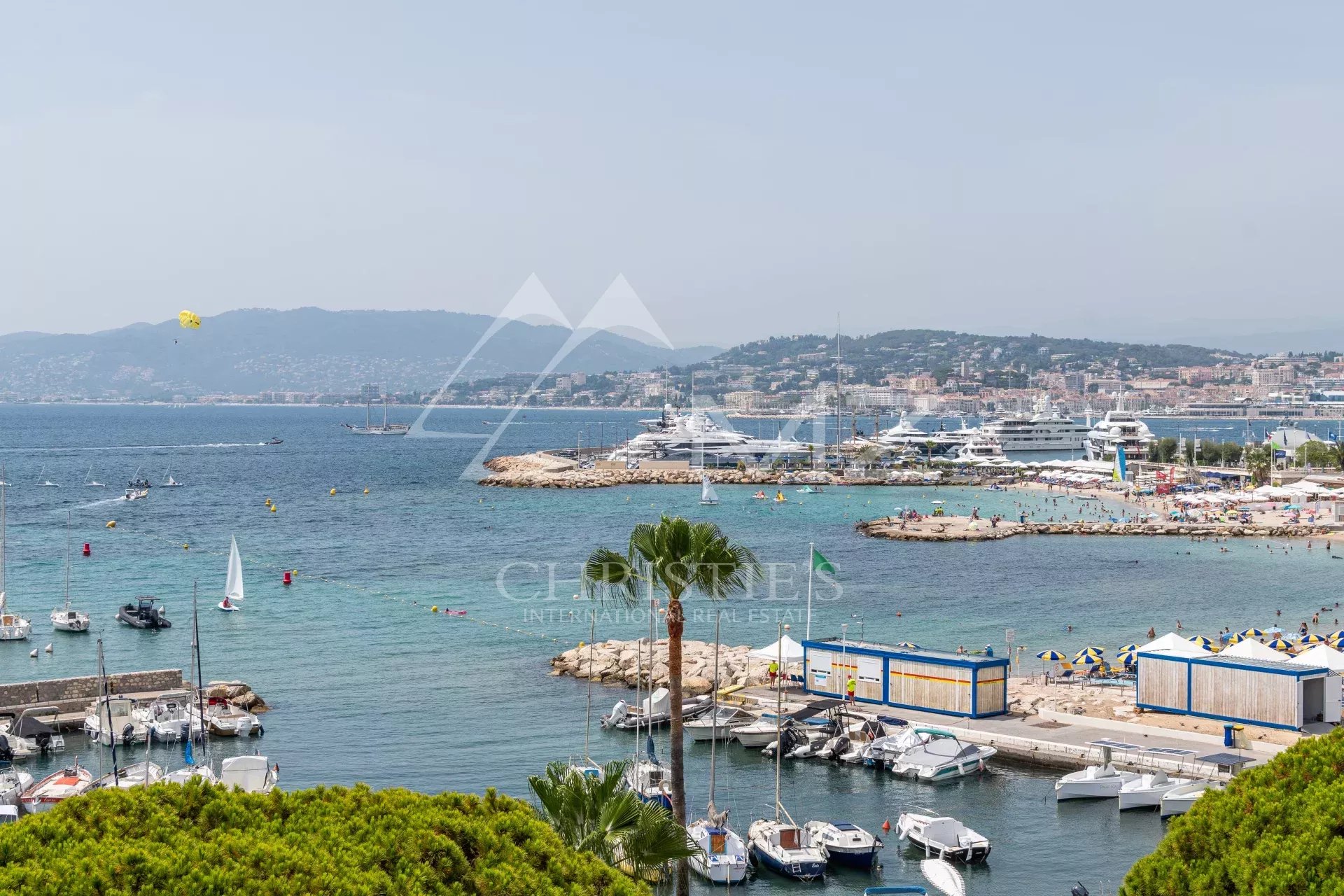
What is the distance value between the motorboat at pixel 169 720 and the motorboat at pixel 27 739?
1558 mm

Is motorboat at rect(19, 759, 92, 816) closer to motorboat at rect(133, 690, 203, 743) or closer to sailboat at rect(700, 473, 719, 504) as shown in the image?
motorboat at rect(133, 690, 203, 743)

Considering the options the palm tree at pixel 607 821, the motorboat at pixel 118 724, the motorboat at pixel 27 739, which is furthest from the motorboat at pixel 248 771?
the palm tree at pixel 607 821

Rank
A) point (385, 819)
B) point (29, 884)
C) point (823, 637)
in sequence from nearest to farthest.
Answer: point (29, 884)
point (385, 819)
point (823, 637)

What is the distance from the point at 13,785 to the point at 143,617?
59.1ft

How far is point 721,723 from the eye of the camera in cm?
2667

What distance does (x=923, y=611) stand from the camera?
1709 inches

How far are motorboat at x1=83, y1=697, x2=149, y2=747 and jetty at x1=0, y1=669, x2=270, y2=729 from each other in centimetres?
66

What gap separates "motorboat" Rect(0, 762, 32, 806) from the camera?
69.2 feet

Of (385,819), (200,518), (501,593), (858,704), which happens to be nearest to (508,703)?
(858,704)

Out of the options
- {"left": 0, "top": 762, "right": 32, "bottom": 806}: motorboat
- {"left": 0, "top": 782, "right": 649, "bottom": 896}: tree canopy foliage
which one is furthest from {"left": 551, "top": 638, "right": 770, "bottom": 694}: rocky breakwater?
{"left": 0, "top": 782, "right": 649, "bottom": 896}: tree canopy foliage

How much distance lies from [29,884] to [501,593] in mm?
39781

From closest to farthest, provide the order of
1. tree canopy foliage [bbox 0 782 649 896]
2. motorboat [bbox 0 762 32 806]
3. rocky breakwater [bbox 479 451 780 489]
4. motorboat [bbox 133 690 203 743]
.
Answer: tree canopy foliage [bbox 0 782 649 896]
motorboat [bbox 0 762 32 806]
motorboat [bbox 133 690 203 743]
rocky breakwater [bbox 479 451 780 489]

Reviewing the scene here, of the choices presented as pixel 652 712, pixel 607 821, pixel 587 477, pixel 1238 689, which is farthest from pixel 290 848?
pixel 587 477

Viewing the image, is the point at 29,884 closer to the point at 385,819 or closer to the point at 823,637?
the point at 385,819
